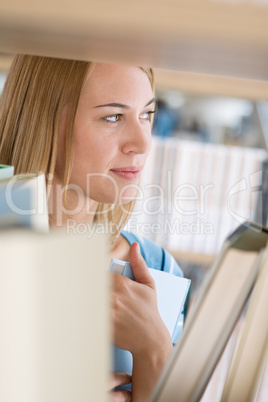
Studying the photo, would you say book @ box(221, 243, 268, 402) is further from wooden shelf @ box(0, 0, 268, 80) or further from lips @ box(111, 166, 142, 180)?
lips @ box(111, 166, 142, 180)

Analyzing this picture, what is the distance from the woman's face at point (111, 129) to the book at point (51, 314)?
1.54 feet

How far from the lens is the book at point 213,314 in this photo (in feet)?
0.78

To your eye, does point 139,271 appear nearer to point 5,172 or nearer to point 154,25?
→ point 5,172

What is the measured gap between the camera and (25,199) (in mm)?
274

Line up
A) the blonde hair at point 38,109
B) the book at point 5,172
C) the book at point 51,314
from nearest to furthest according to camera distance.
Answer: the book at point 51,314 → the book at point 5,172 → the blonde hair at point 38,109

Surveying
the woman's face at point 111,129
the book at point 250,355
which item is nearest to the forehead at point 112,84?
the woman's face at point 111,129

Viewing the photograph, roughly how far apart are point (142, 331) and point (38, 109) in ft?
0.95

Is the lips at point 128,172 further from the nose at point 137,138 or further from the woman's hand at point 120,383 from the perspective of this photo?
the woman's hand at point 120,383

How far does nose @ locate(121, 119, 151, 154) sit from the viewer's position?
63cm

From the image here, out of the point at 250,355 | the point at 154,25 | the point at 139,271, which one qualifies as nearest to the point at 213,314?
the point at 250,355

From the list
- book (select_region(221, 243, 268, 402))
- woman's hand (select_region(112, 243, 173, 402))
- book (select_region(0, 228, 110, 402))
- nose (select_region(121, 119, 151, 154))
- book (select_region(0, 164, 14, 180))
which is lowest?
woman's hand (select_region(112, 243, 173, 402))

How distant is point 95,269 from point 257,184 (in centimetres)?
166

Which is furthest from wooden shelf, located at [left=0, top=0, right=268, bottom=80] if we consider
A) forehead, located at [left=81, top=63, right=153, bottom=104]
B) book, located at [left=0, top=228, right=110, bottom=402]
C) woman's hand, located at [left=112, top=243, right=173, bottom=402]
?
forehead, located at [left=81, top=63, right=153, bottom=104]

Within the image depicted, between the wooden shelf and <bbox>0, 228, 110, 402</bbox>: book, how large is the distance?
7 centimetres
